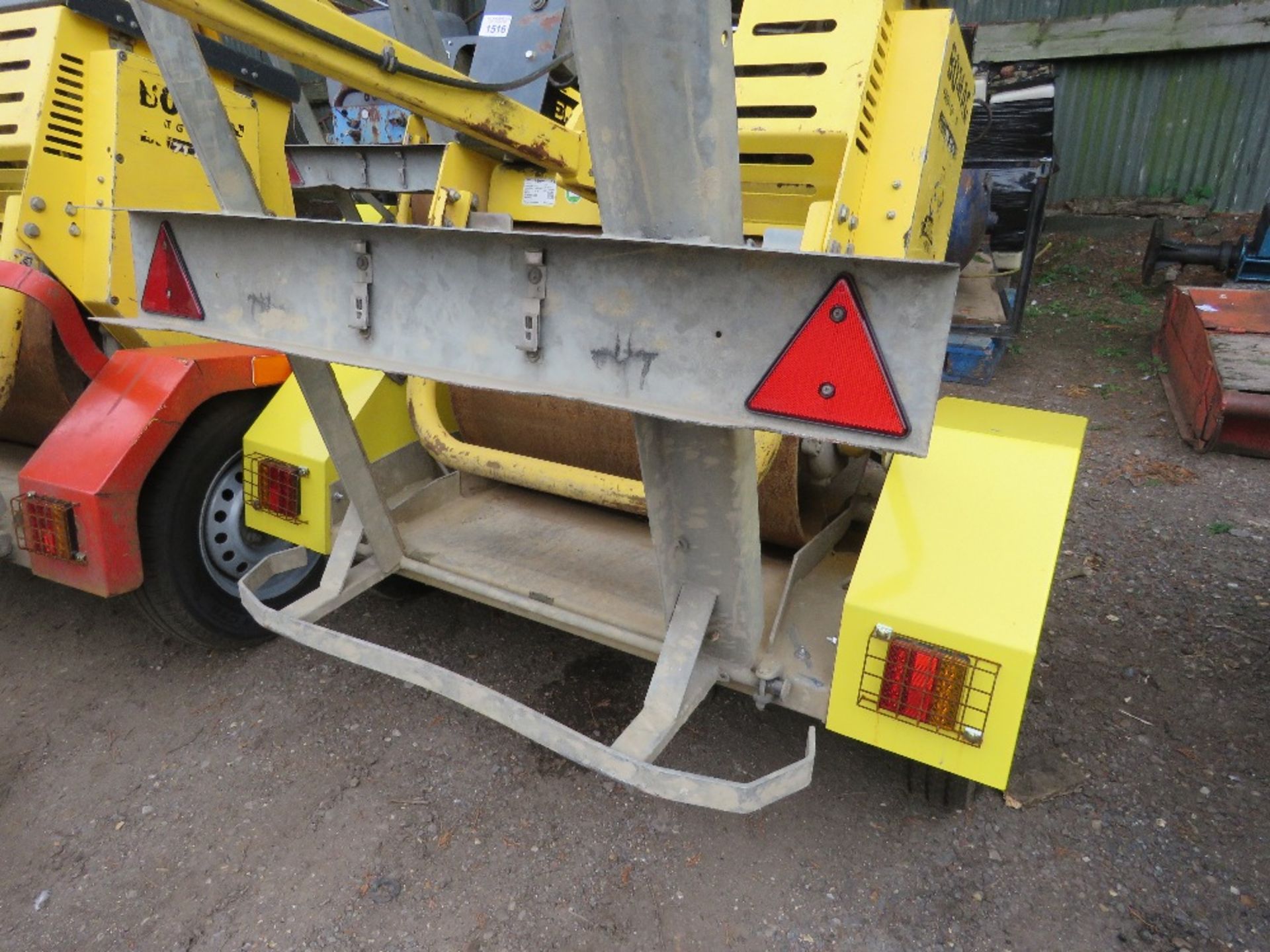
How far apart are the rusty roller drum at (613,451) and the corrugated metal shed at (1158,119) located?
28.8 ft

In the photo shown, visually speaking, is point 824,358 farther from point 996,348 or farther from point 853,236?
point 996,348

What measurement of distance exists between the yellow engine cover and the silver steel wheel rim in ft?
6.19

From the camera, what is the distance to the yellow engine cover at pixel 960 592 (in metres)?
1.53

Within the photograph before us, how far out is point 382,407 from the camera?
255cm

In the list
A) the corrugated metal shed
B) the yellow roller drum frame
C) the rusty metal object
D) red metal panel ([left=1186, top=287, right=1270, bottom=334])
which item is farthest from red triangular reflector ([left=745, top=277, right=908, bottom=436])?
the corrugated metal shed

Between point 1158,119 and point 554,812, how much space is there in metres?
10.3

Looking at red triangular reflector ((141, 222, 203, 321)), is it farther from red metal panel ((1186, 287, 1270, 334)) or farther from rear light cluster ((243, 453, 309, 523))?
red metal panel ((1186, 287, 1270, 334))

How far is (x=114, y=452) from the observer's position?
2.28 metres

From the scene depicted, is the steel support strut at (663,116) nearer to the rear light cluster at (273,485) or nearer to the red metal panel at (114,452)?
the rear light cluster at (273,485)

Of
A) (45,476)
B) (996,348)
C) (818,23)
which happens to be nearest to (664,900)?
(45,476)

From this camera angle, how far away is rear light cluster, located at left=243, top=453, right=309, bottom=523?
2.37 metres

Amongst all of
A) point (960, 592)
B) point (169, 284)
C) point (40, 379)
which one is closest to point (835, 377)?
point (960, 592)

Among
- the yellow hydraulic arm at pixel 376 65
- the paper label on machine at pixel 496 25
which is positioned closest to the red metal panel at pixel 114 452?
the yellow hydraulic arm at pixel 376 65

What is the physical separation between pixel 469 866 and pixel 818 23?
2454 mm
